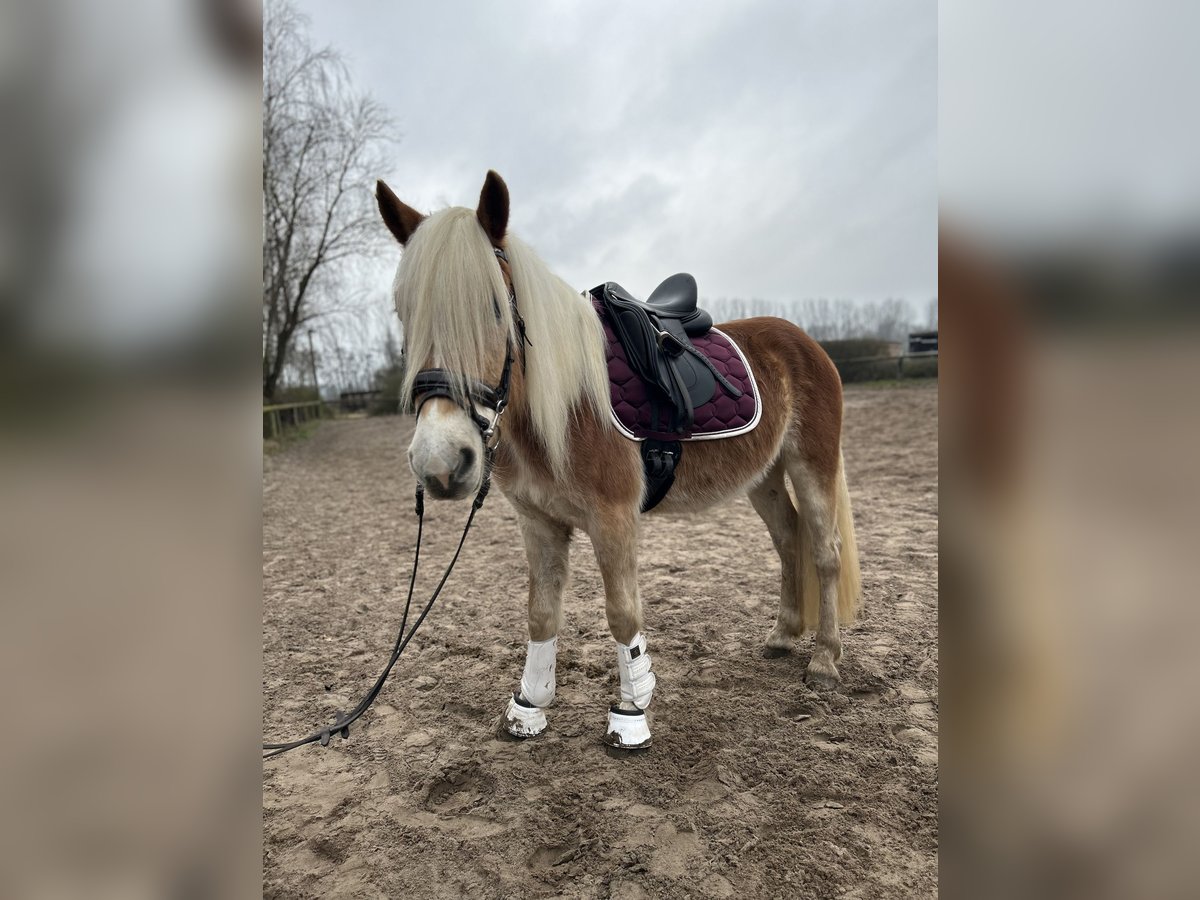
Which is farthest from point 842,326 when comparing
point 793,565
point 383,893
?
point 383,893

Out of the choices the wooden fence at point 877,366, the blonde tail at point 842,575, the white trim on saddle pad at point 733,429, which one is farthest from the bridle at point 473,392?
the wooden fence at point 877,366

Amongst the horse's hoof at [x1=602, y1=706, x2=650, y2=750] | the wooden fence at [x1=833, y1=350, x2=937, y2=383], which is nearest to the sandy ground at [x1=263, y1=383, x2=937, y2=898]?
the horse's hoof at [x1=602, y1=706, x2=650, y2=750]

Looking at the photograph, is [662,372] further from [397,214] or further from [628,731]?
[628,731]

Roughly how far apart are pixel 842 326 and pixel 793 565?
99.8ft

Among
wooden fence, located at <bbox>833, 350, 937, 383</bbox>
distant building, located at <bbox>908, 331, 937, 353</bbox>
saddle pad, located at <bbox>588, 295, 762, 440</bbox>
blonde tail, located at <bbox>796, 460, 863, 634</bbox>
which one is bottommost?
blonde tail, located at <bbox>796, 460, 863, 634</bbox>

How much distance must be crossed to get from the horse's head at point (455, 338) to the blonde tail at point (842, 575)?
1.89 meters

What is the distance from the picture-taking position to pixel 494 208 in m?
1.87

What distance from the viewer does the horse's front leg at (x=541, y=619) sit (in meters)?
2.46

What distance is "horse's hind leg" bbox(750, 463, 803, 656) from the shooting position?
10.1 feet

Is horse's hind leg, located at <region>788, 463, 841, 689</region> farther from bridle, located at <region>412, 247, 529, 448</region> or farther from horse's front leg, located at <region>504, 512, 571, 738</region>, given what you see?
bridle, located at <region>412, 247, 529, 448</region>

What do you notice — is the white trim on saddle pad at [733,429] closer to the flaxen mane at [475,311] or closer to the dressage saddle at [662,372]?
the dressage saddle at [662,372]

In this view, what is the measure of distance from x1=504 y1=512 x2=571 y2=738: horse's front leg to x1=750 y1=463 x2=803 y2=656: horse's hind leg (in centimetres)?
120

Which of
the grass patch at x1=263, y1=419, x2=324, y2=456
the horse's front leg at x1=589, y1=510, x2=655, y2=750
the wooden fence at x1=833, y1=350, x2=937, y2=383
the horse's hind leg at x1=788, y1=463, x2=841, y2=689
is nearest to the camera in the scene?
the horse's front leg at x1=589, y1=510, x2=655, y2=750
